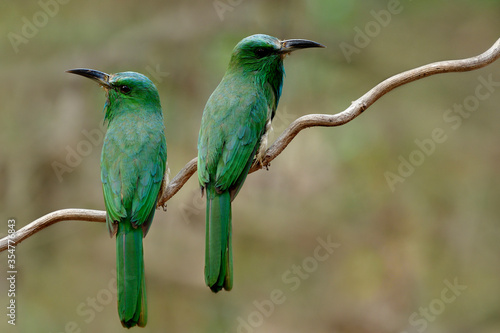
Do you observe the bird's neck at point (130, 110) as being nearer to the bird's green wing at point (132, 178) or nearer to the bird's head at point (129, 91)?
the bird's head at point (129, 91)

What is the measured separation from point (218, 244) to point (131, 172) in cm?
47

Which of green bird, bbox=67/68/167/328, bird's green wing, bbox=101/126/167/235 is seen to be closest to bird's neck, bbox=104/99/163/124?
green bird, bbox=67/68/167/328

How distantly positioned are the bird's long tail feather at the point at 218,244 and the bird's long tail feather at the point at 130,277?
218 millimetres

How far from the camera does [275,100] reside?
3076mm

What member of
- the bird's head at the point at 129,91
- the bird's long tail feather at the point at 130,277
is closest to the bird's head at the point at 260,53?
the bird's head at the point at 129,91

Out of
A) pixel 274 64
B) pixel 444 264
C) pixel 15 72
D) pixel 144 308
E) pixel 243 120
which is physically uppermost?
pixel 15 72

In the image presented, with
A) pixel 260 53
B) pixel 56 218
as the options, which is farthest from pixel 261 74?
pixel 56 218

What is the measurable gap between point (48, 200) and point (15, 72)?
1057 millimetres

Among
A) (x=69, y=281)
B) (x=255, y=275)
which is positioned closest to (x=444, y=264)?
(x=255, y=275)

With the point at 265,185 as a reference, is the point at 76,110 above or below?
above

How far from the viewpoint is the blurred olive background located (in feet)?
18.9

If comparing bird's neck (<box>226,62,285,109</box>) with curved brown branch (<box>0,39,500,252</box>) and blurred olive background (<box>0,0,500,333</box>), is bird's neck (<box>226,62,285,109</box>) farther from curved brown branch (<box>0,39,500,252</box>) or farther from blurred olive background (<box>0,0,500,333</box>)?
blurred olive background (<box>0,0,500,333</box>)

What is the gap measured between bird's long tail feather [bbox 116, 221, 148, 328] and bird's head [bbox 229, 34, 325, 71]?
864 mm

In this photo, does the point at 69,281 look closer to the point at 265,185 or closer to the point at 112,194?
the point at 265,185
